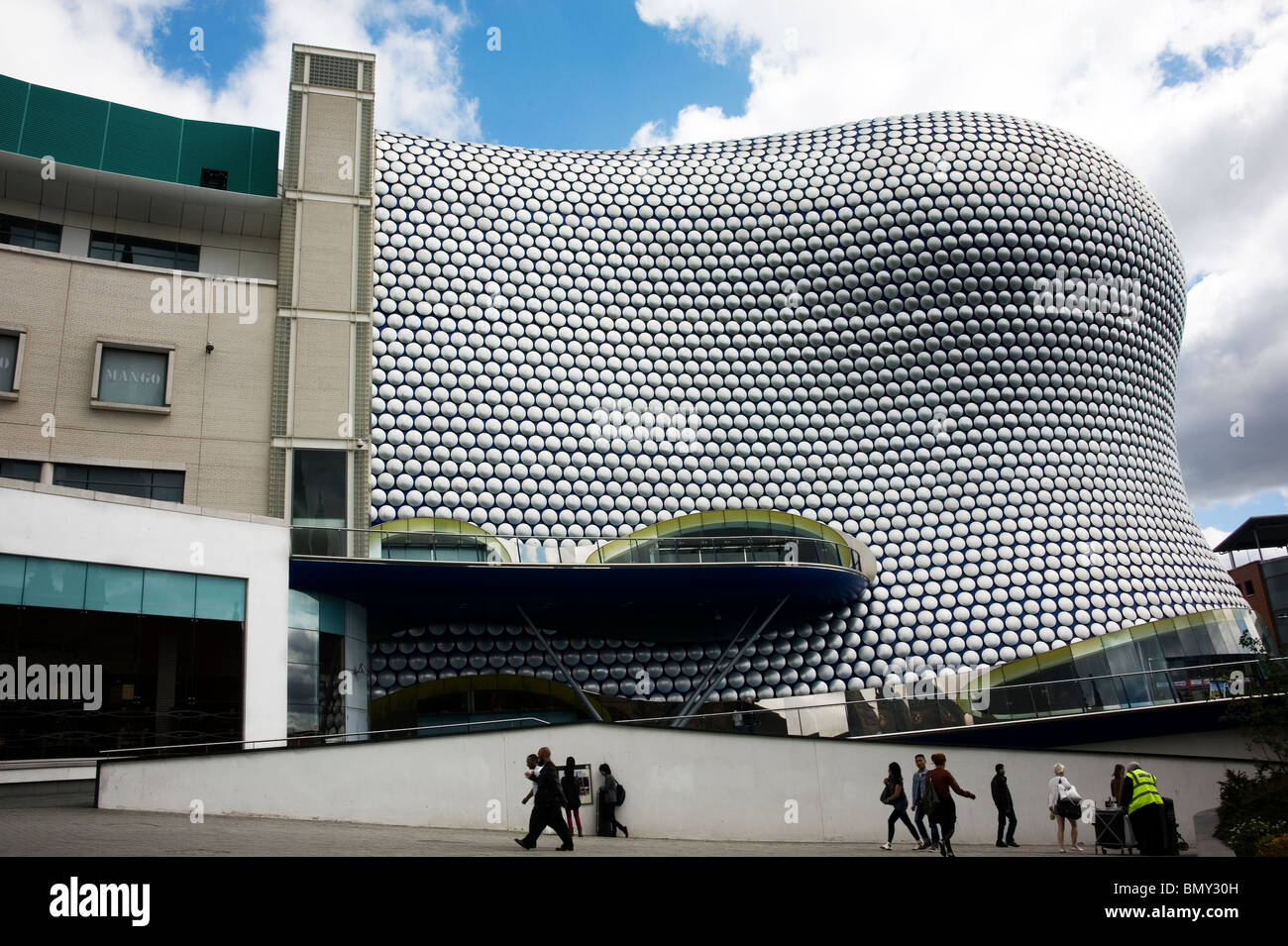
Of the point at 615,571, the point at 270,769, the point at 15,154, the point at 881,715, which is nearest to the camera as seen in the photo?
the point at 270,769

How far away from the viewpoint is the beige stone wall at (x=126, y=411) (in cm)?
1995

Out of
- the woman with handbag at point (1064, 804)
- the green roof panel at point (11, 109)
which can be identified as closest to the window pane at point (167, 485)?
the green roof panel at point (11, 109)

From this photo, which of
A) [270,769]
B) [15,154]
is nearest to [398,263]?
[15,154]

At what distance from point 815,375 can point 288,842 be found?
1922cm

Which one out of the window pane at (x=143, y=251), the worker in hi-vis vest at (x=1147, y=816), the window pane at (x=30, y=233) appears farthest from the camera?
the window pane at (x=143, y=251)

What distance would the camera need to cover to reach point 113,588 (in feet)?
48.9

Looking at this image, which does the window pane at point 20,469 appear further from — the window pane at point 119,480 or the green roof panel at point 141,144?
the green roof panel at point 141,144

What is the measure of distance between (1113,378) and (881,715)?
49.3 ft

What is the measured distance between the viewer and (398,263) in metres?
24.1

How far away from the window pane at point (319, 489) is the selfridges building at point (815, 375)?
90cm

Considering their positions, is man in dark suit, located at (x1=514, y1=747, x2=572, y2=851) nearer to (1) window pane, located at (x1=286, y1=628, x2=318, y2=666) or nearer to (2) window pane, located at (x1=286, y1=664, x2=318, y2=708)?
(2) window pane, located at (x1=286, y1=664, x2=318, y2=708)

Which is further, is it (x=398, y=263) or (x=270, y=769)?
(x=398, y=263)

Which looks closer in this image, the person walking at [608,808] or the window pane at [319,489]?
the person walking at [608,808]
